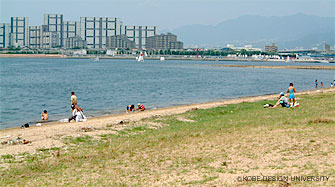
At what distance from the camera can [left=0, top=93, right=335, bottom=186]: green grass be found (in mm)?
8750

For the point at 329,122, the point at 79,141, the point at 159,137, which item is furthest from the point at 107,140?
the point at 329,122

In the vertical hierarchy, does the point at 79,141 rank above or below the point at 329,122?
below

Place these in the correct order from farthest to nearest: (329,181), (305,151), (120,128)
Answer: (120,128), (305,151), (329,181)

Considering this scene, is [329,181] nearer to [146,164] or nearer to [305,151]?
[305,151]

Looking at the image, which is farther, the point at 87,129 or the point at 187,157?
the point at 87,129

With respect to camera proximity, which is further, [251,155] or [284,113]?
[284,113]

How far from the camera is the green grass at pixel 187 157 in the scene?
28.7 feet

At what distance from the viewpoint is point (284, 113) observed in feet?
58.0

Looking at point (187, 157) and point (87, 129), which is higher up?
point (187, 157)

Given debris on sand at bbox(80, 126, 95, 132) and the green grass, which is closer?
the green grass

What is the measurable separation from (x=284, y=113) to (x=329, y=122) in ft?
14.0

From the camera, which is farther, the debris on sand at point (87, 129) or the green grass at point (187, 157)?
the debris on sand at point (87, 129)

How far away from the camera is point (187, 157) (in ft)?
34.1

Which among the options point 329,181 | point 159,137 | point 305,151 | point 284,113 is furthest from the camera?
point 284,113
